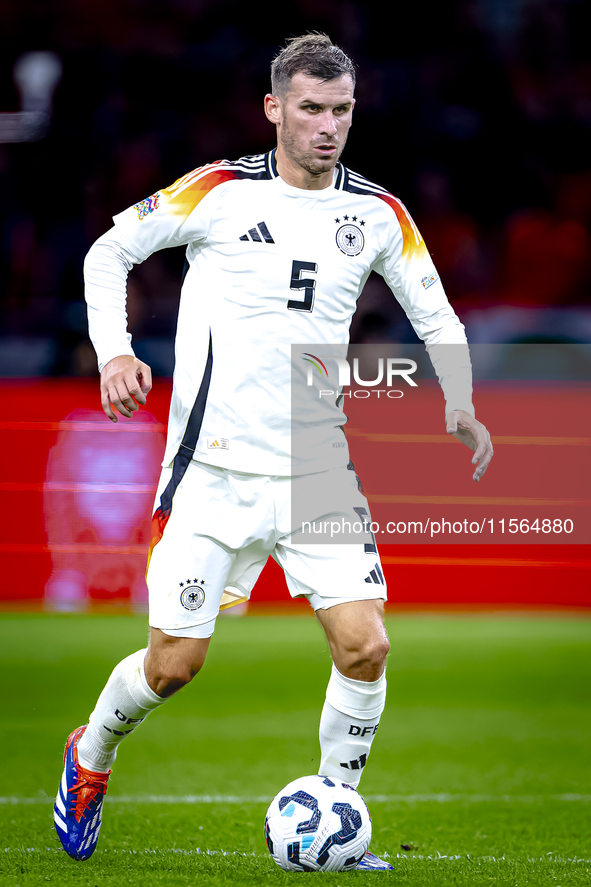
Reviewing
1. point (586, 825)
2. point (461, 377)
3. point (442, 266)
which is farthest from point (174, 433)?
point (442, 266)

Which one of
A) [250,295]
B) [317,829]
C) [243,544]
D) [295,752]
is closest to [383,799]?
[295,752]

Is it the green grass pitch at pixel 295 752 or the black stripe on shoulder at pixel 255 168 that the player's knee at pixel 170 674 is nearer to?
the green grass pitch at pixel 295 752

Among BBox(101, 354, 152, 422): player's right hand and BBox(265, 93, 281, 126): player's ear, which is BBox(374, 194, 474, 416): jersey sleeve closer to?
BBox(265, 93, 281, 126): player's ear

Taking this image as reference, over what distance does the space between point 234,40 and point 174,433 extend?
7.84 meters

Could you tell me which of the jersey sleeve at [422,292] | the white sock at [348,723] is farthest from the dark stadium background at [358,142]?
the white sock at [348,723]

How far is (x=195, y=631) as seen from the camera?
10.3 feet

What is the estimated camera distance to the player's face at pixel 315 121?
3.16 m

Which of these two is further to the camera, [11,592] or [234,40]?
[234,40]

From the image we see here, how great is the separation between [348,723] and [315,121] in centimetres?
171

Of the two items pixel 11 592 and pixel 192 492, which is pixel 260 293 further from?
pixel 11 592

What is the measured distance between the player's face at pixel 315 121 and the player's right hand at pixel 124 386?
77 centimetres

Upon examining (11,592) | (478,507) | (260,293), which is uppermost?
(260,293)

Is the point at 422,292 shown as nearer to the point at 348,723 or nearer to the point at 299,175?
the point at 299,175

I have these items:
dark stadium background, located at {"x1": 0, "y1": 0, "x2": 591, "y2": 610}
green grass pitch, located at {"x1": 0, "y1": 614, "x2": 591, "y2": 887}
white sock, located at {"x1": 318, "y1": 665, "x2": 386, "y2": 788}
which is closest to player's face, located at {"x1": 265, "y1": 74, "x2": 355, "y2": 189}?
white sock, located at {"x1": 318, "y1": 665, "x2": 386, "y2": 788}
